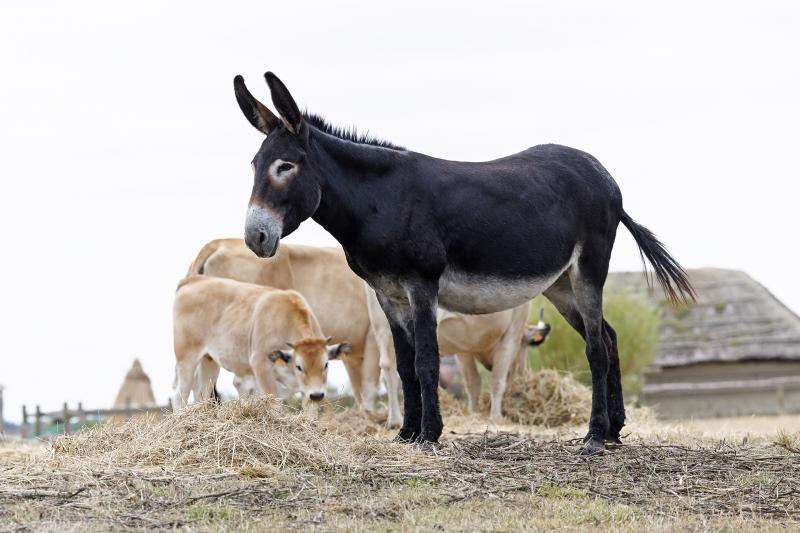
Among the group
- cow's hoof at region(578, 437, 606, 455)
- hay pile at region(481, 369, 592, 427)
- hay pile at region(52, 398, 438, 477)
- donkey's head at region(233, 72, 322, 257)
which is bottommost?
hay pile at region(481, 369, 592, 427)

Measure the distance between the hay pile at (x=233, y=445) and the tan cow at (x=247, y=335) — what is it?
5.04 m

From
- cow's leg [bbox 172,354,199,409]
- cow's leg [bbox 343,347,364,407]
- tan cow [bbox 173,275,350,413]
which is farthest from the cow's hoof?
cow's leg [bbox 343,347,364,407]

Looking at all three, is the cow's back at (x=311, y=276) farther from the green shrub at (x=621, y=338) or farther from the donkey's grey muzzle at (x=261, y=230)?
the green shrub at (x=621, y=338)

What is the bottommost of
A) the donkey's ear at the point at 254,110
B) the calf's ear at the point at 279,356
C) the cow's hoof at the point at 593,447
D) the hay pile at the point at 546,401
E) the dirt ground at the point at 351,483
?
the hay pile at the point at 546,401

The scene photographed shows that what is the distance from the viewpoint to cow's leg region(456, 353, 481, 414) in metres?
17.5

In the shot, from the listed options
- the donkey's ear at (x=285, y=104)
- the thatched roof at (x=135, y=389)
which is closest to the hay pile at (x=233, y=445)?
the donkey's ear at (x=285, y=104)

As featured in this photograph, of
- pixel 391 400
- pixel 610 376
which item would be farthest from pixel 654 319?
pixel 610 376

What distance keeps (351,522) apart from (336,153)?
3.87 metres

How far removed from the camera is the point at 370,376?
16.4 meters

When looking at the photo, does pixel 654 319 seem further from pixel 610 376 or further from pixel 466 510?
pixel 466 510

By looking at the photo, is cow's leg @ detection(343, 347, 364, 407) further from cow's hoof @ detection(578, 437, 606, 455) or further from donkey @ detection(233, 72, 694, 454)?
Result: cow's hoof @ detection(578, 437, 606, 455)

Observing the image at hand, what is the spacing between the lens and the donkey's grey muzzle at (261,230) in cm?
845

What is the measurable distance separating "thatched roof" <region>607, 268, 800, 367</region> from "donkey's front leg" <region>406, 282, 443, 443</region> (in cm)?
2787

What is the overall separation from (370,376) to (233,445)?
28.4 ft
